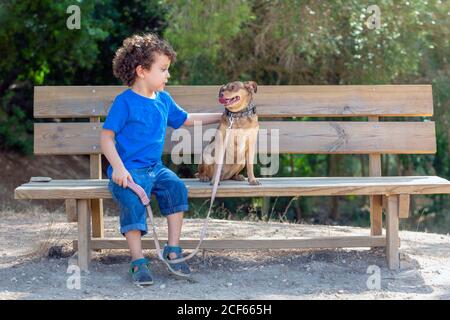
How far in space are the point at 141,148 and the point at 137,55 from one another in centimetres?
60

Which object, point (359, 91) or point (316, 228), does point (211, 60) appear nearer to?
point (316, 228)

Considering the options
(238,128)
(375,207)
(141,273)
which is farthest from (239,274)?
(375,207)

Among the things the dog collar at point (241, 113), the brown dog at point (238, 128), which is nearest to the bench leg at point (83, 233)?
the brown dog at point (238, 128)

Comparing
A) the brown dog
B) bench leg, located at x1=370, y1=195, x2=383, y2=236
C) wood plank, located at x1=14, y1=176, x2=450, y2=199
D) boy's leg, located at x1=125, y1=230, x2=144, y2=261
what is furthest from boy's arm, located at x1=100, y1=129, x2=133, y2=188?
bench leg, located at x1=370, y1=195, x2=383, y2=236

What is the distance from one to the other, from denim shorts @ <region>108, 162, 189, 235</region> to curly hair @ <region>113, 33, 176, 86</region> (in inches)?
24.1

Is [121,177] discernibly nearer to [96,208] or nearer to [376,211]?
[96,208]

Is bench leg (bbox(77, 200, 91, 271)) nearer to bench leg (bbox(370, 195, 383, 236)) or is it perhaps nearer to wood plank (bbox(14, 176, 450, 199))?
wood plank (bbox(14, 176, 450, 199))

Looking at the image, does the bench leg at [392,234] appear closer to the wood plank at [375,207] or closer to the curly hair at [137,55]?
the wood plank at [375,207]

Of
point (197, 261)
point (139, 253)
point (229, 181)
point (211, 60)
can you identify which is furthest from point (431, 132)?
point (211, 60)

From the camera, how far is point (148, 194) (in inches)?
187

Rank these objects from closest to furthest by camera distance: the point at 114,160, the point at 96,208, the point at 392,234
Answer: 1. the point at 114,160
2. the point at 392,234
3. the point at 96,208

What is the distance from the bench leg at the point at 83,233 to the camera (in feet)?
16.0

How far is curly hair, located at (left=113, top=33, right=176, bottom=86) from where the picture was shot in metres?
4.89

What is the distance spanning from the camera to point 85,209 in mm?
4871
